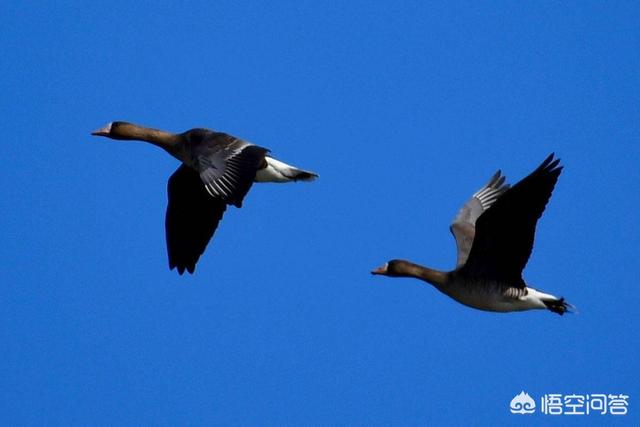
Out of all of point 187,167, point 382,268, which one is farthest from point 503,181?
point 187,167

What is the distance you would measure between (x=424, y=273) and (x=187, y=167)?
4439mm

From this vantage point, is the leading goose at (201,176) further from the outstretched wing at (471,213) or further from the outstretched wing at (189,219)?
the outstretched wing at (471,213)

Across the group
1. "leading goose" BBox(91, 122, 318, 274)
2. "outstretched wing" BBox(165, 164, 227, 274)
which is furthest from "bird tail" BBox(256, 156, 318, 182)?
"outstretched wing" BBox(165, 164, 227, 274)

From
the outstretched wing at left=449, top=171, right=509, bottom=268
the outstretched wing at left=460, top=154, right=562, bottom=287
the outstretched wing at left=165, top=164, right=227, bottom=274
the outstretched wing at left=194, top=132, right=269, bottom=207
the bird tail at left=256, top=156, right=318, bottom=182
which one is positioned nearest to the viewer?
the outstretched wing at left=460, top=154, right=562, bottom=287

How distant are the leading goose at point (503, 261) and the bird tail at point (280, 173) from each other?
1.78m

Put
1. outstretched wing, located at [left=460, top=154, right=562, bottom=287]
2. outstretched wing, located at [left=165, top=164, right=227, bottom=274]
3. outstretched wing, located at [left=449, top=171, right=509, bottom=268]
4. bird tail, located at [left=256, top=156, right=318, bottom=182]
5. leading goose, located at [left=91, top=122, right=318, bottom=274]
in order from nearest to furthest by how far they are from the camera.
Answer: outstretched wing, located at [left=460, top=154, right=562, bottom=287], leading goose, located at [left=91, top=122, right=318, bottom=274], bird tail, located at [left=256, top=156, right=318, bottom=182], outstretched wing, located at [left=449, top=171, right=509, bottom=268], outstretched wing, located at [left=165, top=164, right=227, bottom=274]

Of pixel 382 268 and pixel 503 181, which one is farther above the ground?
pixel 503 181

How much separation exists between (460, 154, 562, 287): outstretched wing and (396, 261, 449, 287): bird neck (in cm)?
38

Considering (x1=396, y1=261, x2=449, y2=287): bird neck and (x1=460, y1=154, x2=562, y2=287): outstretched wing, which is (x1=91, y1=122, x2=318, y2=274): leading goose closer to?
(x1=396, y1=261, x2=449, y2=287): bird neck

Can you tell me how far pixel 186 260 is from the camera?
20.1m

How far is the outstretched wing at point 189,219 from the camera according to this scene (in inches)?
791

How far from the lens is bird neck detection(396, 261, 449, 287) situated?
17.8 m

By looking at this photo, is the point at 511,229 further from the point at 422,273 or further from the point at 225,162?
the point at 225,162

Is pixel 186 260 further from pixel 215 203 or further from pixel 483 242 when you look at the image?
pixel 483 242
